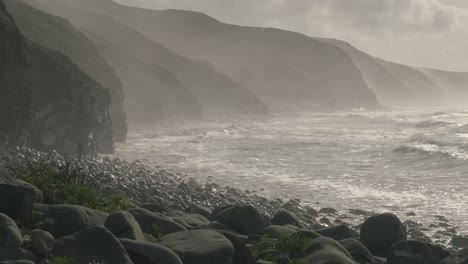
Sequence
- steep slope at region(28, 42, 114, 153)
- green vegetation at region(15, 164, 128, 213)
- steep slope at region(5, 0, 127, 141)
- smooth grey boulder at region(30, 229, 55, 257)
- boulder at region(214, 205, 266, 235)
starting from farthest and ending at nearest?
steep slope at region(5, 0, 127, 141) → steep slope at region(28, 42, 114, 153) → boulder at region(214, 205, 266, 235) → green vegetation at region(15, 164, 128, 213) → smooth grey boulder at region(30, 229, 55, 257)

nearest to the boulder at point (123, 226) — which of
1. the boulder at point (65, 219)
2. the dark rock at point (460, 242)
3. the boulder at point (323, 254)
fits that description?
the boulder at point (65, 219)

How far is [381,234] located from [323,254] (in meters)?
3.55

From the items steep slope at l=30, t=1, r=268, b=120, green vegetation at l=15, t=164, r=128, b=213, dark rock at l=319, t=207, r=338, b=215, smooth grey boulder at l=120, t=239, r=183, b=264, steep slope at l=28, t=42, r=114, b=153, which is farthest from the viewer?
steep slope at l=30, t=1, r=268, b=120

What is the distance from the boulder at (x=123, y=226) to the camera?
795 centimetres

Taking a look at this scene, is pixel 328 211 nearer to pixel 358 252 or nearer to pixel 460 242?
pixel 460 242

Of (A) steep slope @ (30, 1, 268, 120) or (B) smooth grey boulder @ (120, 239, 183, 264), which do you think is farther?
(A) steep slope @ (30, 1, 268, 120)

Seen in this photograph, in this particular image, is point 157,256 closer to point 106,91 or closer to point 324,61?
point 106,91

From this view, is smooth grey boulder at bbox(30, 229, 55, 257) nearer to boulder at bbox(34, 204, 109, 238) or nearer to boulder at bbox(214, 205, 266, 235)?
boulder at bbox(34, 204, 109, 238)

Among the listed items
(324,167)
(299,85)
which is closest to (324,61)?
(299,85)

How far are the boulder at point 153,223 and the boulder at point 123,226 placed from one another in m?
1.27

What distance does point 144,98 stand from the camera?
58.8m

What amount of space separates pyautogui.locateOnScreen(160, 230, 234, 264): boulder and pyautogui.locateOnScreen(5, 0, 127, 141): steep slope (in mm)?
31246

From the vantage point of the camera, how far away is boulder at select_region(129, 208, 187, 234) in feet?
31.4

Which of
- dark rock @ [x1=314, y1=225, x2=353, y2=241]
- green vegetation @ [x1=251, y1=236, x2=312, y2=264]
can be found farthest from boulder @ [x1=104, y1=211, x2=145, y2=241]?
dark rock @ [x1=314, y1=225, x2=353, y2=241]
